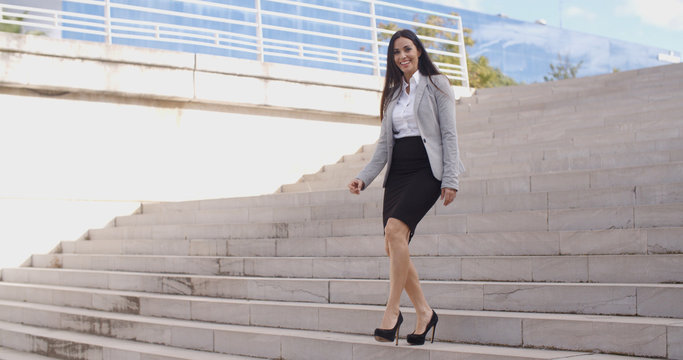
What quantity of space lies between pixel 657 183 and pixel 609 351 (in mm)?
2748

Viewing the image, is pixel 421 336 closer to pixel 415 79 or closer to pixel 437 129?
pixel 437 129

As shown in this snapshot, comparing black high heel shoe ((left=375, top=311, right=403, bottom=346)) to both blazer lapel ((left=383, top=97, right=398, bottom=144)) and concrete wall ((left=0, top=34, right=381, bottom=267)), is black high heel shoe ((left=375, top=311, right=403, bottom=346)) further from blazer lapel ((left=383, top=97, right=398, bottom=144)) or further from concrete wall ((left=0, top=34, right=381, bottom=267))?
concrete wall ((left=0, top=34, right=381, bottom=267))

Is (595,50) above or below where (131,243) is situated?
above

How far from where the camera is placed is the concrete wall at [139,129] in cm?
1184

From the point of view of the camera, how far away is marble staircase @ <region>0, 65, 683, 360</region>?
5.37m

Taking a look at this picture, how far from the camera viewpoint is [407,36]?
532 centimetres

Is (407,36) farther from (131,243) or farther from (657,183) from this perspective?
(131,243)

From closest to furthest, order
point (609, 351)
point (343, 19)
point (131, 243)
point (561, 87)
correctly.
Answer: point (609, 351), point (131, 243), point (561, 87), point (343, 19)

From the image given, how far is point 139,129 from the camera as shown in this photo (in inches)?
503

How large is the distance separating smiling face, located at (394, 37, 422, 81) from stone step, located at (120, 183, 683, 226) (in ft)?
7.54

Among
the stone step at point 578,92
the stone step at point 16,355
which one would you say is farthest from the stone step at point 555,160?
the stone step at point 16,355

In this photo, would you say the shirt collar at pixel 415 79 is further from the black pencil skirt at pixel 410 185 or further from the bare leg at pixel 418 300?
the bare leg at pixel 418 300

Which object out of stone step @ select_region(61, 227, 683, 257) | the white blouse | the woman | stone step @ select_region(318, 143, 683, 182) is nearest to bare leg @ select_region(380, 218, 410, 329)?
the woman

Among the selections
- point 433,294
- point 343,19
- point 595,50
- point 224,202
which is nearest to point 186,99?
point 224,202
